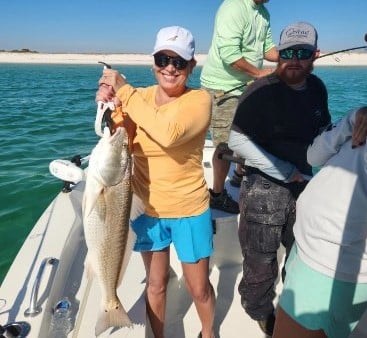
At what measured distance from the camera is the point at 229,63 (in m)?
3.55

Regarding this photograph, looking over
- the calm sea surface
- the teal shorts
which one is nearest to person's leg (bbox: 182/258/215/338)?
the teal shorts

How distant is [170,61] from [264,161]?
91 centimetres

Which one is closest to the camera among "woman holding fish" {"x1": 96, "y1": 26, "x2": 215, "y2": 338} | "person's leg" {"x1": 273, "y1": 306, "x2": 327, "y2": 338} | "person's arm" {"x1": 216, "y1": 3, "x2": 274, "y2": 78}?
"person's leg" {"x1": 273, "y1": 306, "x2": 327, "y2": 338}

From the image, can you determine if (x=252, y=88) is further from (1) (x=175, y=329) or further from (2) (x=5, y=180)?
(2) (x=5, y=180)

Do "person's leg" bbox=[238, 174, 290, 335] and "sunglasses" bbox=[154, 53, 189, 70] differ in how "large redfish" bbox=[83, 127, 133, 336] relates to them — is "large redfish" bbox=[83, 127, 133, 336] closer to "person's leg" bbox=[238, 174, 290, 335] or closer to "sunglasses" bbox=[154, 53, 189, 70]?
"sunglasses" bbox=[154, 53, 189, 70]

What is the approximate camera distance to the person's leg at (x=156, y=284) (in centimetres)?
238

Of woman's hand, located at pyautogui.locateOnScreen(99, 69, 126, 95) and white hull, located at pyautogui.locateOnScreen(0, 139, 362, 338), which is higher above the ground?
woman's hand, located at pyautogui.locateOnScreen(99, 69, 126, 95)

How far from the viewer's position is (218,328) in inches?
123

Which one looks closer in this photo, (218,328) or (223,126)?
(218,328)

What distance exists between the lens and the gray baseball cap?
93.5 inches

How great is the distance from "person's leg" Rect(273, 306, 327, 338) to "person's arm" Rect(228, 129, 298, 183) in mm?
894

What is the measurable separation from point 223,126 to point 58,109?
11.7 meters

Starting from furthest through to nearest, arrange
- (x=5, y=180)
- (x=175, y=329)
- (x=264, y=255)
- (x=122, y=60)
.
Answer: (x=122, y=60)
(x=5, y=180)
(x=175, y=329)
(x=264, y=255)

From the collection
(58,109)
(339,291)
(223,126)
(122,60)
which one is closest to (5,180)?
(223,126)
